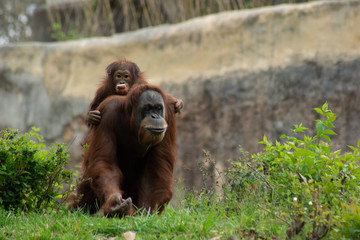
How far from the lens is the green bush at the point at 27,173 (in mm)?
4133

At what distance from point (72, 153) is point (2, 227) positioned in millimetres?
5132

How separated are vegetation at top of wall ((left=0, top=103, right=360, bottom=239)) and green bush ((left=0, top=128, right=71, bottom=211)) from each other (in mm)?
169

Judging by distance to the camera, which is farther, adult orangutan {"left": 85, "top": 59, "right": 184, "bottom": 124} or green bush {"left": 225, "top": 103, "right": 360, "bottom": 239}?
adult orangutan {"left": 85, "top": 59, "right": 184, "bottom": 124}

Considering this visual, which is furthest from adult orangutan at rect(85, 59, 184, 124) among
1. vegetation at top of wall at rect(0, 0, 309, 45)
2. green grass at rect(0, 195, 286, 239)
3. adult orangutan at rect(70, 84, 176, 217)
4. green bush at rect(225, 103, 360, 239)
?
vegetation at top of wall at rect(0, 0, 309, 45)

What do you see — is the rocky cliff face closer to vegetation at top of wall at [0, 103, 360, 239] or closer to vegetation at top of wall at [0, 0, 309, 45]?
vegetation at top of wall at [0, 0, 309, 45]

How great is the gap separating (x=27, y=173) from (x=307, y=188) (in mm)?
2127

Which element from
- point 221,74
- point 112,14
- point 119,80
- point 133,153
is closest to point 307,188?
point 133,153

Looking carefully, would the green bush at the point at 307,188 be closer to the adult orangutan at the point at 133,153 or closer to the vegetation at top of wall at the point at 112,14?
the adult orangutan at the point at 133,153

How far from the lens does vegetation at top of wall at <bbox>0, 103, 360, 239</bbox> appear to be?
3.17 metres

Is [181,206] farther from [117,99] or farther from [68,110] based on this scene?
[68,110]

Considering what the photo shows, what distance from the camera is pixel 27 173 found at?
4219 millimetres

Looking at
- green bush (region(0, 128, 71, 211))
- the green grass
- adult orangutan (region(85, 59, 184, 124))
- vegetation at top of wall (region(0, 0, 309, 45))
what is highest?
vegetation at top of wall (region(0, 0, 309, 45))

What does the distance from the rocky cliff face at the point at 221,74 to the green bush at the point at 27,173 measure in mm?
3478

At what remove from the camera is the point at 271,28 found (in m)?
7.80
